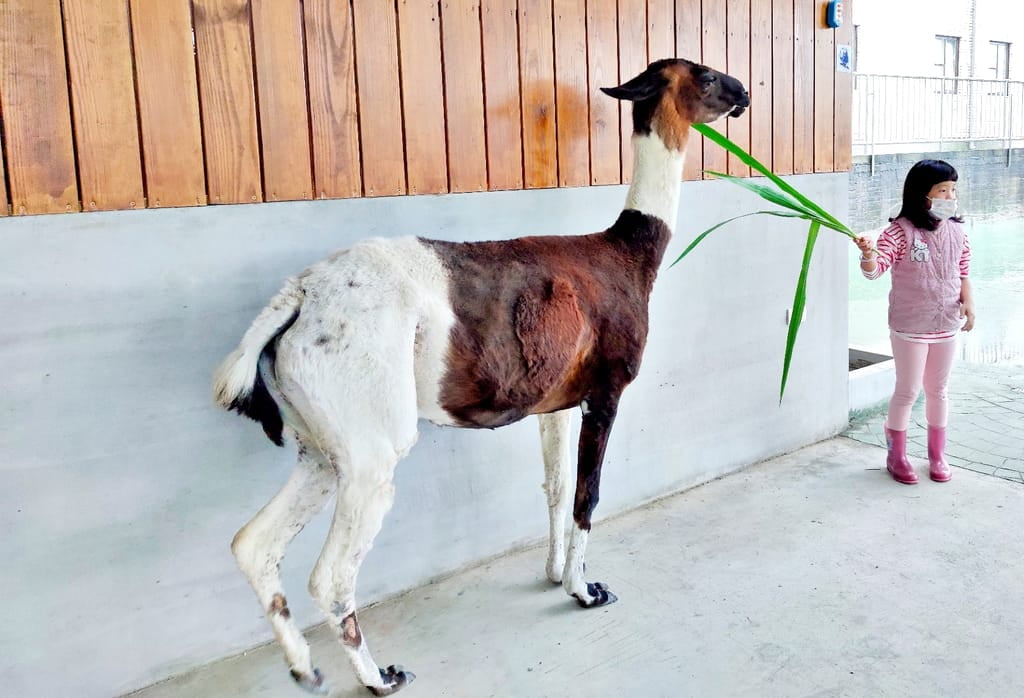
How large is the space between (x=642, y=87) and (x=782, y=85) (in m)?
1.50

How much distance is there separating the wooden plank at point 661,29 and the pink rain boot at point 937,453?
2.08 m

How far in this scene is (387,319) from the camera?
2086 mm

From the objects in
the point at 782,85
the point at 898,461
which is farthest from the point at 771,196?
the point at 898,461

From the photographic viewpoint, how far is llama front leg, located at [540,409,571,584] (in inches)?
114

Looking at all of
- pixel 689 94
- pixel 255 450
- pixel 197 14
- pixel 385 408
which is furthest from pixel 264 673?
pixel 689 94

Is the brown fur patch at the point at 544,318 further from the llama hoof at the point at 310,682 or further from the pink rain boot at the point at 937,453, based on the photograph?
the pink rain boot at the point at 937,453

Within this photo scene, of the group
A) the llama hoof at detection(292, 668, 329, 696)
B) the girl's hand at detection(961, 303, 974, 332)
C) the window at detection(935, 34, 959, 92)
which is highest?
the window at detection(935, 34, 959, 92)

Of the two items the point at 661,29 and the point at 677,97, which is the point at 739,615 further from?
the point at 661,29

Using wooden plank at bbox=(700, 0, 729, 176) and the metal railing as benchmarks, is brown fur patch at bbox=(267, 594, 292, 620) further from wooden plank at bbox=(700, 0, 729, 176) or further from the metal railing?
the metal railing

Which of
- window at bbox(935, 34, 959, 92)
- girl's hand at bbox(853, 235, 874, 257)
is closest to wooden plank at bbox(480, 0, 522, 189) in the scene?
girl's hand at bbox(853, 235, 874, 257)

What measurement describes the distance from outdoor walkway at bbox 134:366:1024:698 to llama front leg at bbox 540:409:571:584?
96 mm

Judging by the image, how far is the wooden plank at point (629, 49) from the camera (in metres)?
3.22

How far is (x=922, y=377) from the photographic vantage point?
3721mm

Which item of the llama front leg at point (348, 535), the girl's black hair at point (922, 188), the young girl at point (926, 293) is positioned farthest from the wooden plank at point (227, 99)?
the girl's black hair at point (922, 188)
